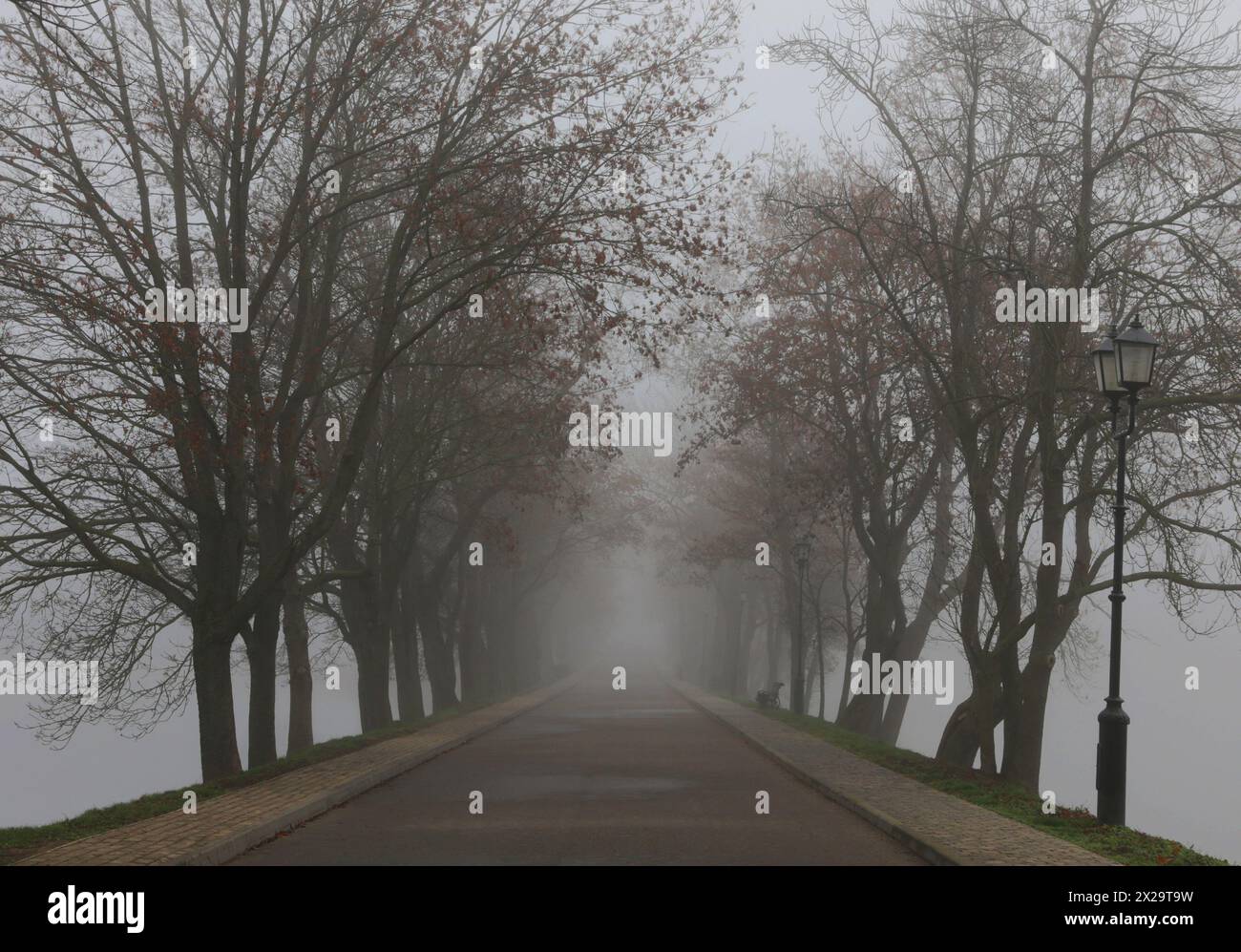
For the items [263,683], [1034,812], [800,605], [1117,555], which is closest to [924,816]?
[1034,812]

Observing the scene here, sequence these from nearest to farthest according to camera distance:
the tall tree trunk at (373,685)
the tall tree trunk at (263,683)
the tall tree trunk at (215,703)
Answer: the tall tree trunk at (215,703)
the tall tree trunk at (263,683)
the tall tree trunk at (373,685)

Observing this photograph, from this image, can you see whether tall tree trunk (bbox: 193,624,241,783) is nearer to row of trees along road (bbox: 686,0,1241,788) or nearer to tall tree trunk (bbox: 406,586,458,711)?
row of trees along road (bbox: 686,0,1241,788)

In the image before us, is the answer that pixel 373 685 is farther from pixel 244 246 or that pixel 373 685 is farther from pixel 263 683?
pixel 244 246

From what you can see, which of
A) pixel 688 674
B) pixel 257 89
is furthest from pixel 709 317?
pixel 688 674

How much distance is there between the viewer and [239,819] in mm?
11695

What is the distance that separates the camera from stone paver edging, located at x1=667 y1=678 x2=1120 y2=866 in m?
10.4

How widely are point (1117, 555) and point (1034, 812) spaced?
9.69ft

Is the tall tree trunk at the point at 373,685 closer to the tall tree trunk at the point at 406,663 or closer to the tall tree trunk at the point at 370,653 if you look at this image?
the tall tree trunk at the point at 370,653

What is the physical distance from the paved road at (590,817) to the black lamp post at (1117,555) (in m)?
2.71

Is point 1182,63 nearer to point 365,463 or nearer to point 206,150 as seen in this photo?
point 206,150

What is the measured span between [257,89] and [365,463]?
10.9 meters

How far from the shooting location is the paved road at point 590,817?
10633 mm

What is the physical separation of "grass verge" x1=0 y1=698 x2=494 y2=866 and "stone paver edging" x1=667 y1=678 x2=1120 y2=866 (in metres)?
7.06

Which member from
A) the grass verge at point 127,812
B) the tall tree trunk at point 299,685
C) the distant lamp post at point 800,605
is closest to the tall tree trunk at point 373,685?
the tall tree trunk at point 299,685
